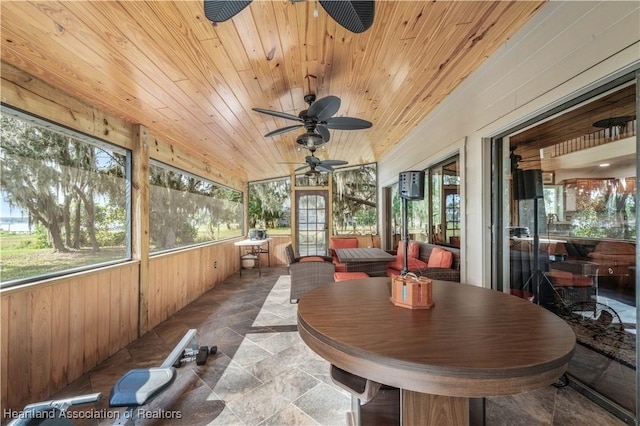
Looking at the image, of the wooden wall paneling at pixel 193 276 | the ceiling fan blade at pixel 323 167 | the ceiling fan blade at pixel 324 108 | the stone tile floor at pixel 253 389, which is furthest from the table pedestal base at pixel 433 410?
the wooden wall paneling at pixel 193 276

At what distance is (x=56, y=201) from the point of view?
226cm

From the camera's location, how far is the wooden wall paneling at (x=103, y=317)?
8.09 feet

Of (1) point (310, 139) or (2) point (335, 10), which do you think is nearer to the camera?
(2) point (335, 10)

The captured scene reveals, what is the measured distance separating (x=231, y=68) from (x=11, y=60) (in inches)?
58.8

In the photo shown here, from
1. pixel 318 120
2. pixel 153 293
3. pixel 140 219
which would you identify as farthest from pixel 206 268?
pixel 318 120

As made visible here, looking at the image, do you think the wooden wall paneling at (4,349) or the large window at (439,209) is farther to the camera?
the large window at (439,209)

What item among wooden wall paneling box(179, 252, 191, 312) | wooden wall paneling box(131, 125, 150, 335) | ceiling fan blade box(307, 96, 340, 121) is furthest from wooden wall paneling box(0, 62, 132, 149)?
ceiling fan blade box(307, 96, 340, 121)

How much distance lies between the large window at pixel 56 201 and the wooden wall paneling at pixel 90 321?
0.70 ft

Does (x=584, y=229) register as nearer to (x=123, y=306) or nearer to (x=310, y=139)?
(x=310, y=139)

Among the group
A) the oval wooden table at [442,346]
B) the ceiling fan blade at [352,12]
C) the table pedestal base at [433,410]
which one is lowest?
the table pedestal base at [433,410]

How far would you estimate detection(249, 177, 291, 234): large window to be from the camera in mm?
7332

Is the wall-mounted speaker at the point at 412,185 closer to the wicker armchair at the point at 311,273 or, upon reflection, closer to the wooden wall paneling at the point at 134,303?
the wicker armchair at the point at 311,273

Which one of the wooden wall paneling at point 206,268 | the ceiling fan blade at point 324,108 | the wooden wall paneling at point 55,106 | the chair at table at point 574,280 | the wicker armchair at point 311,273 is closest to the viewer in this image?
the wooden wall paneling at point 55,106

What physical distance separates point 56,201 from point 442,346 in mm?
3124
